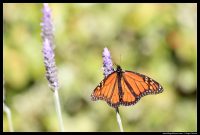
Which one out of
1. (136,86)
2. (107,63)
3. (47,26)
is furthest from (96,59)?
(107,63)

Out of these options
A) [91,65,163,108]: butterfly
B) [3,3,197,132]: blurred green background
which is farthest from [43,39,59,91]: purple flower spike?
[3,3,197,132]: blurred green background

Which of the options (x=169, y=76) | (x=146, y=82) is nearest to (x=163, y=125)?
(x=169, y=76)

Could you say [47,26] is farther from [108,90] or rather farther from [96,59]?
[96,59]

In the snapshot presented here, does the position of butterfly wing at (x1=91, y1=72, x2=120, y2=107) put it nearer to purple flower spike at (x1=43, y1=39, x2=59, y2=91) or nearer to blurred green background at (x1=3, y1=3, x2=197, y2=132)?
purple flower spike at (x1=43, y1=39, x2=59, y2=91)

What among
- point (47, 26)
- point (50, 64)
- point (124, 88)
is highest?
point (47, 26)

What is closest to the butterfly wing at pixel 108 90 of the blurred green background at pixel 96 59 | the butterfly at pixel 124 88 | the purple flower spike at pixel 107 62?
the butterfly at pixel 124 88

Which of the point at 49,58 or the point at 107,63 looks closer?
the point at 107,63

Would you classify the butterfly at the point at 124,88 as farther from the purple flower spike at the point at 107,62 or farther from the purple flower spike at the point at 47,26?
the purple flower spike at the point at 47,26
